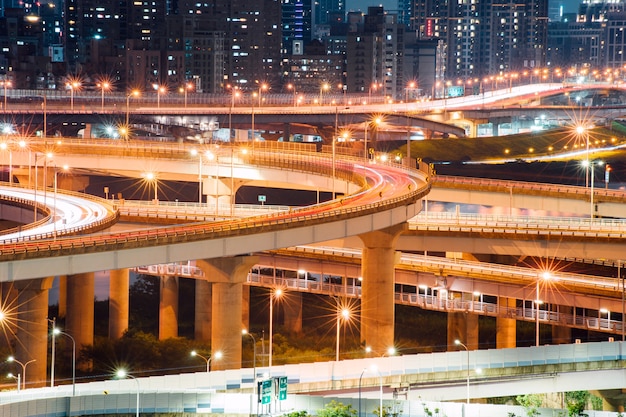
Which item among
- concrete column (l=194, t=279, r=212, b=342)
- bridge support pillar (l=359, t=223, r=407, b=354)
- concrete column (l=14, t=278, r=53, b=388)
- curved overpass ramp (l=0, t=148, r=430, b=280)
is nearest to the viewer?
curved overpass ramp (l=0, t=148, r=430, b=280)

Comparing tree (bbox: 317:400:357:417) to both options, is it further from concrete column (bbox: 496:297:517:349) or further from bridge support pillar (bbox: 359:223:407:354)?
concrete column (bbox: 496:297:517:349)

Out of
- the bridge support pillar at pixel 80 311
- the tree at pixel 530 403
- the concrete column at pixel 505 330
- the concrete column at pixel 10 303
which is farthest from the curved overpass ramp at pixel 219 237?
the bridge support pillar at pixel 80 311

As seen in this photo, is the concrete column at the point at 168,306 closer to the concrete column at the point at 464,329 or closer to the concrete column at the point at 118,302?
the concrete column at the point at 118,302

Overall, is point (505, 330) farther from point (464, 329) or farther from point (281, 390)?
point (281, 390)

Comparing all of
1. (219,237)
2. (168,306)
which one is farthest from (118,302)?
(219,237)

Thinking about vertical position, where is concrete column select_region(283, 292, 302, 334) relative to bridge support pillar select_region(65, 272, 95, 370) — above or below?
below

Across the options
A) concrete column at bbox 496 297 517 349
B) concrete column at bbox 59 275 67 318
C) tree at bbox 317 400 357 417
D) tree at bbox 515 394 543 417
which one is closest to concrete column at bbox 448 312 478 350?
concrete column at bbox 496 297 517 349

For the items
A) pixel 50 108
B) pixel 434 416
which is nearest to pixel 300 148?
pixel 50 108
